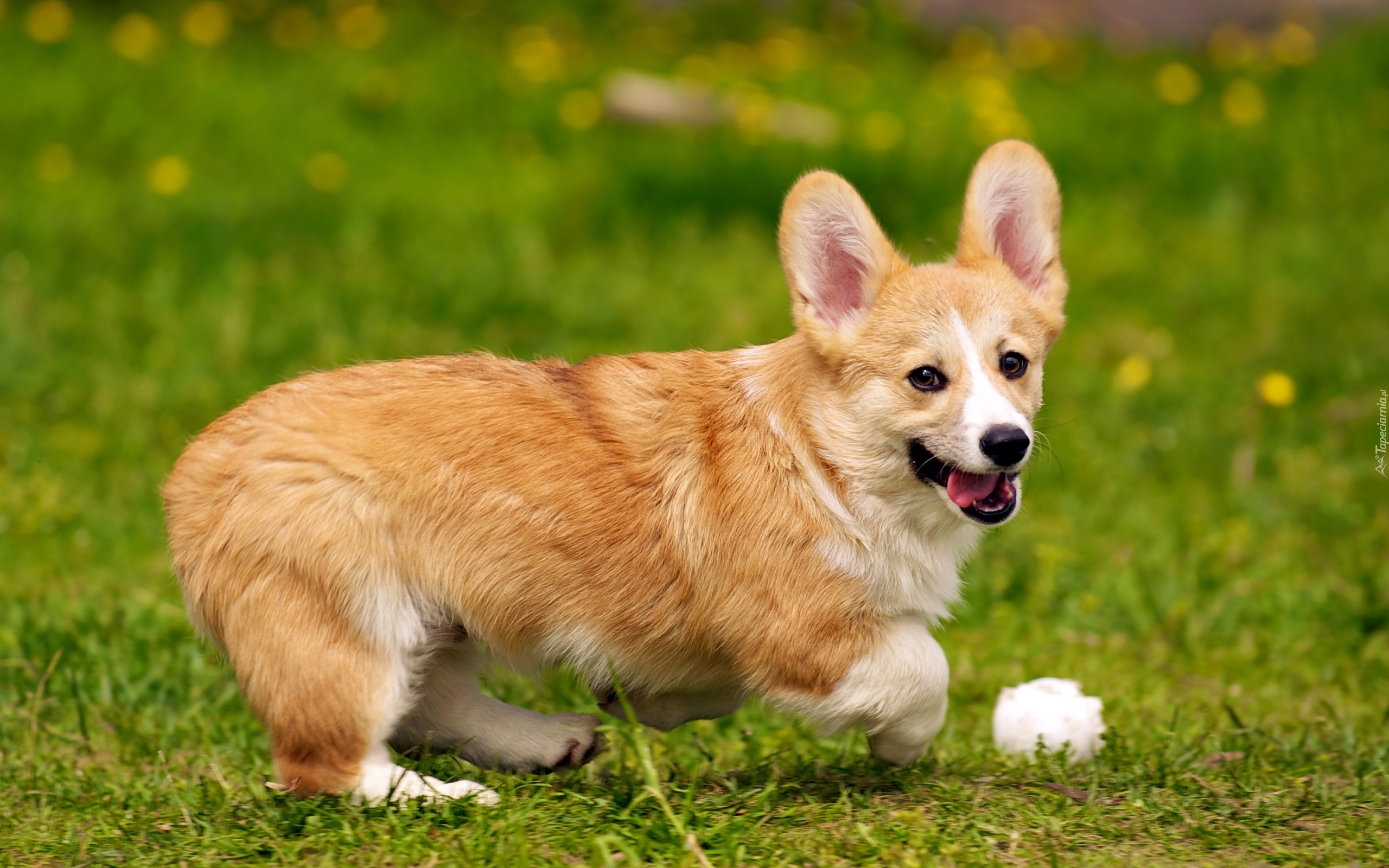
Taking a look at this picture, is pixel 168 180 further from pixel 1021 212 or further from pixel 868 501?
pixel 868 501

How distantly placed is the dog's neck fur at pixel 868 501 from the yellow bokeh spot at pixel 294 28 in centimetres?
800

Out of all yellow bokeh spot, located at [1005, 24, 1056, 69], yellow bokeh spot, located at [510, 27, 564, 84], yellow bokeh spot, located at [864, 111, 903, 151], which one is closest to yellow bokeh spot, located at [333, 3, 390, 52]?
yellow bokeh spot, located at [510, 27, 564, 84]

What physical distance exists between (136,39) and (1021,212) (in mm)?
7880

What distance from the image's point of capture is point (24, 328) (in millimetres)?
7305

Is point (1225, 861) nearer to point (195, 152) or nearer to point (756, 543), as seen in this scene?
point (756, 543)

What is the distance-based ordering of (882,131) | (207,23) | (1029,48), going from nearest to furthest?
(882,131)
(207,23)
(1029,48)

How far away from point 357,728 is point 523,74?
7497mm

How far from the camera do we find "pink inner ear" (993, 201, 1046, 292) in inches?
169

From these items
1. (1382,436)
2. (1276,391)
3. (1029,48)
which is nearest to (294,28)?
(1029,48)

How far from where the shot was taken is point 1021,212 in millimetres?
4301

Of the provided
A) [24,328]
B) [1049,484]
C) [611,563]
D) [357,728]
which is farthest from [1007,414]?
[24,328]

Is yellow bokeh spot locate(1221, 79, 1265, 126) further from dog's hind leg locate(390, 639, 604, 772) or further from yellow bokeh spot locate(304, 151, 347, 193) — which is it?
dog's hind leg locate(390, 639, 604, 772)

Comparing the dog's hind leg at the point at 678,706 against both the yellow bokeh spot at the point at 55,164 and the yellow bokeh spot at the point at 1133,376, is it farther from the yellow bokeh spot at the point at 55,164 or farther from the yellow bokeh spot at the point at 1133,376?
the yellow bokeh spot at the point at 55,164

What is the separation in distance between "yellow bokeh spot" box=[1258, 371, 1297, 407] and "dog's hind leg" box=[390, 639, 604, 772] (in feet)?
12.6
